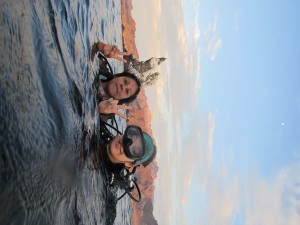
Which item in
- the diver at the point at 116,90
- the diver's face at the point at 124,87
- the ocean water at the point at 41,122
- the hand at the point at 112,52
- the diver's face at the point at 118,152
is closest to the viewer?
the ocean water at the point at 41,122

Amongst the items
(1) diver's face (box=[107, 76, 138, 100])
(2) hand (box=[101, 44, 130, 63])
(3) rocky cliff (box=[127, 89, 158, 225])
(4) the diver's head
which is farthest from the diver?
(3) rocky cliff (box=[127, 89, 158, 225])

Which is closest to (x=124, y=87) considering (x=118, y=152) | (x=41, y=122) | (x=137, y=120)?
(x=118, y=152)

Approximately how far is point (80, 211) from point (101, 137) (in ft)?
9.41

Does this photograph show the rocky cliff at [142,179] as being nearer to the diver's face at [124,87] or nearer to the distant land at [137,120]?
the distant land at [137,120]

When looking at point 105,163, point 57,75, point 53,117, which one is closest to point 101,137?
point 105,163

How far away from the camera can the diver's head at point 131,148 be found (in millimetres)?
6883

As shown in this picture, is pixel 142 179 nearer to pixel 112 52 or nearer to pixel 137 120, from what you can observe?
pixel 137 120

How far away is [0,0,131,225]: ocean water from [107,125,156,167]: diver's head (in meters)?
0.67

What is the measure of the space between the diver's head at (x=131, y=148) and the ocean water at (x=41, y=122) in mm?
673

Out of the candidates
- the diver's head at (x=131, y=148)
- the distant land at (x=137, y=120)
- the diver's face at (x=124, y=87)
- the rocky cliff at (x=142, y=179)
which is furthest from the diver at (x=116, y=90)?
the rocky cliff at (x=142, y=179)

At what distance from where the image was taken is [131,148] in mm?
6891

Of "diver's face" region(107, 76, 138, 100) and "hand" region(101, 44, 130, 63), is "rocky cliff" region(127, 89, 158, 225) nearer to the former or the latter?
"hand" region(101, 44, 130, 63)

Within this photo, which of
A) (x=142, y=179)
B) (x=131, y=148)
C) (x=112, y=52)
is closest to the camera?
(x=131, y=148)

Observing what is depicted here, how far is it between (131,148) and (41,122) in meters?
3.21
